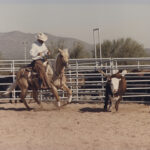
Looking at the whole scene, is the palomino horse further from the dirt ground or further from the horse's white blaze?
the horse's white blaze

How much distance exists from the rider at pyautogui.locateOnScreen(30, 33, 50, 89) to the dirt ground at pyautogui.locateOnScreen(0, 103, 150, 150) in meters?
1.34

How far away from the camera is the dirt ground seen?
5642 millimetres

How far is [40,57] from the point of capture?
34.0ft

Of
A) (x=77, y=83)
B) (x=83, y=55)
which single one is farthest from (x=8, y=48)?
(x=77, y=83)

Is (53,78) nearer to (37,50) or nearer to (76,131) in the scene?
(37,50)

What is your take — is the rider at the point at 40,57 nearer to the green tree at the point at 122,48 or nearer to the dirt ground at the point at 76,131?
the dirt ground at the point at 76,131

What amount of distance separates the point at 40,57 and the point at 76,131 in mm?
4091

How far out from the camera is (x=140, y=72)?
12.7 meters

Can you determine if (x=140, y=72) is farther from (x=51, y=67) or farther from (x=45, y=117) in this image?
(x=45, y=117)

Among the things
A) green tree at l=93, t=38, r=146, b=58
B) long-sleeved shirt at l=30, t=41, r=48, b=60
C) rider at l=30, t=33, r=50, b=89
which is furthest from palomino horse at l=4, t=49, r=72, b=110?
green tree at l=93, t=38, r=146, b=58

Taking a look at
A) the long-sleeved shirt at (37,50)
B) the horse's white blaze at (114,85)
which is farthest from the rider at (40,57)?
the horse's white blaze at (114,85)

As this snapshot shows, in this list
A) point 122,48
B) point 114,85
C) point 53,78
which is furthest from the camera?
point 122,48

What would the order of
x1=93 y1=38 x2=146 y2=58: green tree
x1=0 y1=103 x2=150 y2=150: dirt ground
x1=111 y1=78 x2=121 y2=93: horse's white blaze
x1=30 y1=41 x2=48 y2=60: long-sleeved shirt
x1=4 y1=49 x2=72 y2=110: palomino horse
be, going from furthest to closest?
1. x1=93 y1=38 x2=146 y2=58: green tree
2. x1=30 y1=41 x2=48 y2=60: long-sleeved shirt
3. x1=4 y1=49 x2=72 y2=110: palomino horse
4. x1=111 y1=78 x2=121 y2=93: horse's white blaze
5. x1=0 y1=103 x2=150 y2=150: dirt ground

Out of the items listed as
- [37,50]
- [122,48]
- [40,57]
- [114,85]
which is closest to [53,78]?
[40,57]
